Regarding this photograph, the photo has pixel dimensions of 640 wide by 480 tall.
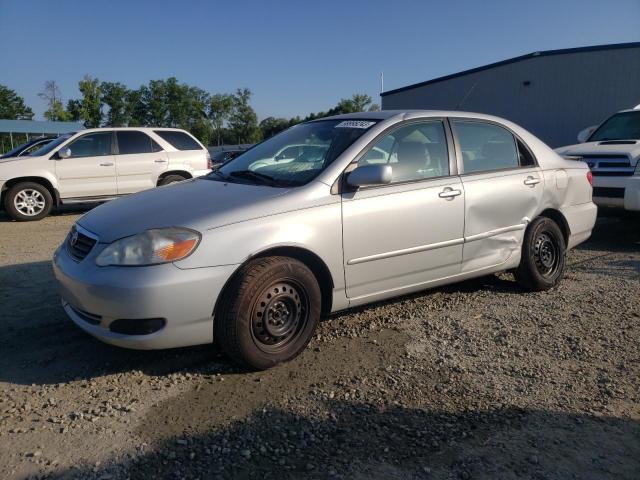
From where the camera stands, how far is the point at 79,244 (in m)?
3.38

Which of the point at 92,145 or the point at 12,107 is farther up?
the point at 12,107

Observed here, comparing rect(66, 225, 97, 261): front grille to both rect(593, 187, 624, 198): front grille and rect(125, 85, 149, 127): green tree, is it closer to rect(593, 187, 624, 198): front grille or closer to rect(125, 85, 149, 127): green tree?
rect(593, 187, 624, 198): front grille

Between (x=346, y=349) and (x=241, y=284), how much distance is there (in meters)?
0.98

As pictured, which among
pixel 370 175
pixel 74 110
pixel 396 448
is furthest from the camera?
pixel 74 110

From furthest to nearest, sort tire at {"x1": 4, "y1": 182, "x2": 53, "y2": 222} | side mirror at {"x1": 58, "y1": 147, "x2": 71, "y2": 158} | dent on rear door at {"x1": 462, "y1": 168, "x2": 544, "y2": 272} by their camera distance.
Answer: side mirror at {"x1": 58, "y1": 147, "x2": 71, "y2": 158}
tire at {"x1": 4, "y1": 182, "x2": 53, "y2": 222}
dent on rear door at {"x1": 462, "y1": 168, "x2": 544, "y2": 272}

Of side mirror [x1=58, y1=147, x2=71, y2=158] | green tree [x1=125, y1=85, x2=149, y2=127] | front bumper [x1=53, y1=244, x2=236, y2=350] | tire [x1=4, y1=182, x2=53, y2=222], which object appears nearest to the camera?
front bumper [x1=53, y1=244, x2=236, y2=350]

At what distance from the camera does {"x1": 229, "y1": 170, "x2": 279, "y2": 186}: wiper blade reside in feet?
12.3

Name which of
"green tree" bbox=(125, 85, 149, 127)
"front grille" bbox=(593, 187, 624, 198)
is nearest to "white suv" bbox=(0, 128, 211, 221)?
"front grille" bbox=(593, 187, 624, 198)

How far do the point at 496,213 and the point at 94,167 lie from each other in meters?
8.09

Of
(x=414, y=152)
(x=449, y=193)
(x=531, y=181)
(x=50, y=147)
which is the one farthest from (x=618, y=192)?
(x=50, y=147)

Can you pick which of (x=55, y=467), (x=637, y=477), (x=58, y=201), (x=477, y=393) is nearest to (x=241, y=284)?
(x=55, y=467)

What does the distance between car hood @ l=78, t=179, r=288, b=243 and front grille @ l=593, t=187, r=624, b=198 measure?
5.31 metres

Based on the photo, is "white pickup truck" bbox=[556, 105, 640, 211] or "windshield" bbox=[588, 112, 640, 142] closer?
"white pickup truck" bbox=[556, 105, 640, 211]

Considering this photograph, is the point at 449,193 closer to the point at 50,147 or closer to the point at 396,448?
the point at 396,448
